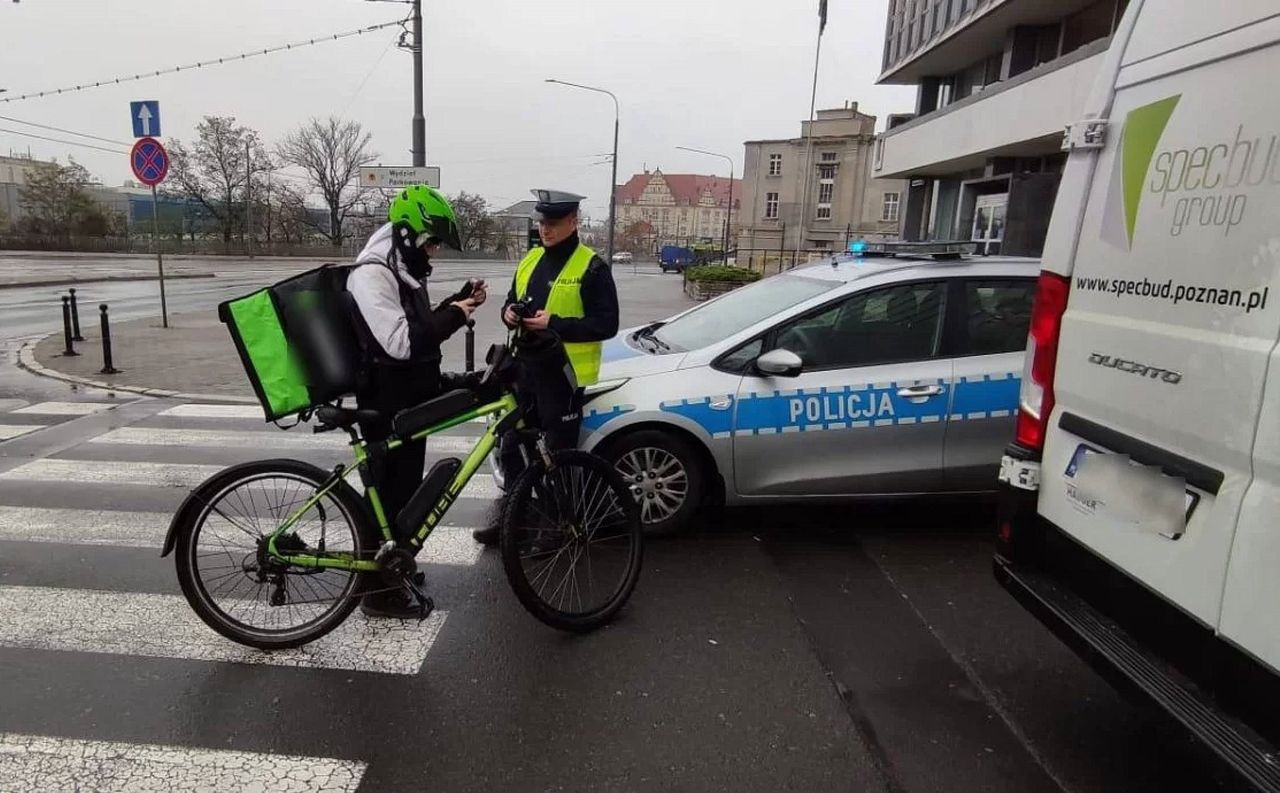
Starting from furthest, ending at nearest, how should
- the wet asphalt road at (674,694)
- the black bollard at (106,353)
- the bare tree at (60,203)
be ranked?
the bare tree at (60,203), the black bollard at (106,353), the wet asphalt road at (674,694)

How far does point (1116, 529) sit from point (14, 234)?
214ft

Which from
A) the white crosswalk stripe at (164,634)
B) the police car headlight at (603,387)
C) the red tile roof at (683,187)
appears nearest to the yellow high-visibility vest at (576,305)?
the police car headlight at (603,387)

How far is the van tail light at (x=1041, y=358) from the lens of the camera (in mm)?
2730

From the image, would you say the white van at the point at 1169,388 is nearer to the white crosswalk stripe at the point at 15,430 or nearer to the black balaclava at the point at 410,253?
the black balaclava at the point at 410,253

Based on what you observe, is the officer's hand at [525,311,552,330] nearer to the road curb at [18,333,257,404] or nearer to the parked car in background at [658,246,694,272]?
the road curb at [18,333,257,404]

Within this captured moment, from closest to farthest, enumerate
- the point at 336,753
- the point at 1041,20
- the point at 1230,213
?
1. the point at 1230,213
2. the point at 336,753
3. the point at 1041,20

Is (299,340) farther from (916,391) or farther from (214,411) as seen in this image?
(214,411)

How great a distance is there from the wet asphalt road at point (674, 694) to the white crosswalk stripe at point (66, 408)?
13.2 feet

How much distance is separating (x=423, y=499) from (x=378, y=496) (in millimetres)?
188

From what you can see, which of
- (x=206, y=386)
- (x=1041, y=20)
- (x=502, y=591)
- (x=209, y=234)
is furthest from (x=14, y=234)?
(x=502, y=591)

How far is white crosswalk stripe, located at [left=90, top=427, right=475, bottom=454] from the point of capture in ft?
21.8

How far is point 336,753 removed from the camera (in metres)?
2.68

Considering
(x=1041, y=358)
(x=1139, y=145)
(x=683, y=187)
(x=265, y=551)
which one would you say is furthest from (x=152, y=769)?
(x=683, y=187)

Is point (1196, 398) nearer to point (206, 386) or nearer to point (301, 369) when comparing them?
point (301, 369)
